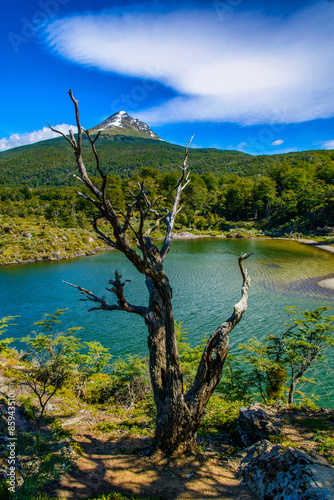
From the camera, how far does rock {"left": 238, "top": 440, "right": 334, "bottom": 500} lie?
311cm

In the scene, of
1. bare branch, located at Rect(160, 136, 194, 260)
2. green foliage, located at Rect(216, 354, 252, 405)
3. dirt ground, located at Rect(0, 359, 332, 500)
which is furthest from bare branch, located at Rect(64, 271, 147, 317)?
green foliage, located at Rect(216, 354, 252, 405)

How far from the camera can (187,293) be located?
2170 cm

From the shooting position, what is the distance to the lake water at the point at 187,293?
14.9 meters

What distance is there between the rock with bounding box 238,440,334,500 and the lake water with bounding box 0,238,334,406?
7.47m

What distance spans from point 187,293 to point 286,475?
1825 cm

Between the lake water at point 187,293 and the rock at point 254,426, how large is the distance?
6.13 metres

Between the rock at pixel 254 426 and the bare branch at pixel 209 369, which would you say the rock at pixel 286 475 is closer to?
the rock at pixel 254 426

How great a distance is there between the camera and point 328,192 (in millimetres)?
55844

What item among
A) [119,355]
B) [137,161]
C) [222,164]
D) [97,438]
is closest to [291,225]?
[119,355]

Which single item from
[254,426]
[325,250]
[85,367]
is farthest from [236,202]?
[254,426]

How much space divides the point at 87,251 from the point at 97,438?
4120 cm

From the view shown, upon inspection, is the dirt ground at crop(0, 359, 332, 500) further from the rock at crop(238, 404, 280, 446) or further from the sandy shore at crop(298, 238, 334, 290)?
the sandy shore at crop(298, 238, 334, 290)

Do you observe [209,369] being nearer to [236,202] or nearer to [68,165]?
[236,202]

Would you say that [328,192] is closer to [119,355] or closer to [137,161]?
[119,355]
